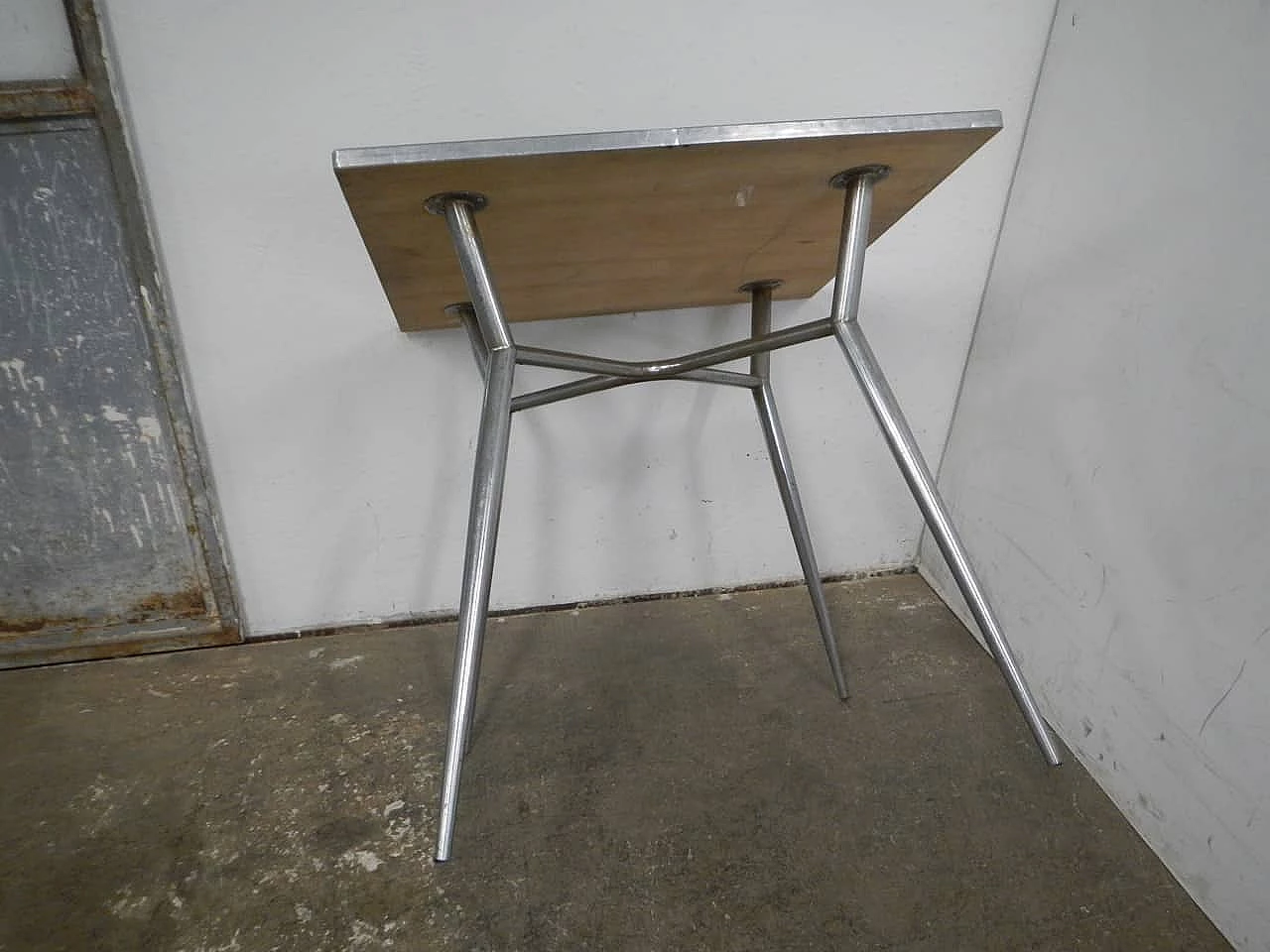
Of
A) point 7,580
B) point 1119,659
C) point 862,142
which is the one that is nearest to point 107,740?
point 7,580

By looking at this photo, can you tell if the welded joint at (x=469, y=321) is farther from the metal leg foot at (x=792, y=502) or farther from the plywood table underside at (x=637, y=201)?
the metal leg foot at (x=792, y=502)

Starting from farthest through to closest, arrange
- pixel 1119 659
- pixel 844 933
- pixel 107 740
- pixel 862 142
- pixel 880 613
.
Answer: pixel 880 613, pixel 107 740, pixel 1119 659, pixel 844 933, pixel 862 142

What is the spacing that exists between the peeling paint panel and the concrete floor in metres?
0.18

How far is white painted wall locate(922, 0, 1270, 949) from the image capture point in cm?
87

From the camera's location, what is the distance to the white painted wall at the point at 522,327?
3.57ft

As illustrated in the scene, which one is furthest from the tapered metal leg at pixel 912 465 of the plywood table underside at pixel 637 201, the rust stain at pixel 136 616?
the rust stain at pixel 136 616

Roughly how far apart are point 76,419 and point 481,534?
99cm

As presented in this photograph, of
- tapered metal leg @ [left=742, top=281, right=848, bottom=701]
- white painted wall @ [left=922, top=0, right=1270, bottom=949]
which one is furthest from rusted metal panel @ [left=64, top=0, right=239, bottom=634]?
white painted wall @ [left=922, top=0, right=1270, bottom=949]

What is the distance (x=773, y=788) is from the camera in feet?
3.70

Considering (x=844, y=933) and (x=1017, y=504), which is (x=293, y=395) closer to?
(x=844, y=933)

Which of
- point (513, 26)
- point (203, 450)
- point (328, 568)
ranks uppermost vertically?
point (513, 26)

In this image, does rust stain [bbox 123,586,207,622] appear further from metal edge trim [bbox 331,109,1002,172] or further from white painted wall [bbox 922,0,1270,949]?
white painted wall [bbox 922,0,1270,949]

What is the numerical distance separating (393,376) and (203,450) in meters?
0.39

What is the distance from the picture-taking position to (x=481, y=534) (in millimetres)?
783
